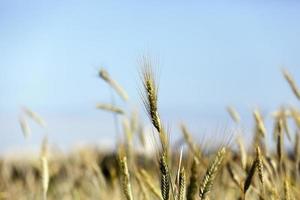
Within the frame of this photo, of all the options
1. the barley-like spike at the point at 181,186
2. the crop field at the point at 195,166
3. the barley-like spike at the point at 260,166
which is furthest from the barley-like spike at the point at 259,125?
the barley-like spike at the point at 181,186

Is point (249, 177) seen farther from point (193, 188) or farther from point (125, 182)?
point (125, 182)

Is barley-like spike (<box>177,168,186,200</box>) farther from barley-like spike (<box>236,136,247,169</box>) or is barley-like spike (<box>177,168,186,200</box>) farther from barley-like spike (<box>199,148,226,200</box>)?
barley-like spike (<box>236,136,247,169</box>)

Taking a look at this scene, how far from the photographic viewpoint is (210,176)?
185 cm

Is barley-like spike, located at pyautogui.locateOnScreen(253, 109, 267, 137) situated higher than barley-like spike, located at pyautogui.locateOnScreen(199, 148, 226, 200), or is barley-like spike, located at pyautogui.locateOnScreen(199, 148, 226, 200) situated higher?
barley-like spike, located at pyautogui.locateOnScreen(253, 109, 267, 137)

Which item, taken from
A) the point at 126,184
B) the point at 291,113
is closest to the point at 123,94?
the point at 291,113

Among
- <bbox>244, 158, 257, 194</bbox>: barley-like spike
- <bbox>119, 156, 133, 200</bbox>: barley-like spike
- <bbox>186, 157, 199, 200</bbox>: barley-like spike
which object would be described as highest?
<bbox>119, 156, 133, 200</bbox>: barley-like spike

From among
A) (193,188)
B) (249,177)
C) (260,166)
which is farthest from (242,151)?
(193,188)

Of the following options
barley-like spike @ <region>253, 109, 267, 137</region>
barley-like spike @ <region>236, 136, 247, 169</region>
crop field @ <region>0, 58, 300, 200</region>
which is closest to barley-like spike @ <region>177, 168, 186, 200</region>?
crop field @ <region>0, 58, 300, 200</region>

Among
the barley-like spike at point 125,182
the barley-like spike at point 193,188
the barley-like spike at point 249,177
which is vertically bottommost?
the barley-like spike at point 249,177

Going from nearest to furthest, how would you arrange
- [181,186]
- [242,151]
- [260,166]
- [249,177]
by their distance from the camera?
[181,186], [260,166], [249,177], [242,151]

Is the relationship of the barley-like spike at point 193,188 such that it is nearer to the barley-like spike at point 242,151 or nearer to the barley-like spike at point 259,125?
the barley-like spike at point 242,151

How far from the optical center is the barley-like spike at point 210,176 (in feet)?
5.88

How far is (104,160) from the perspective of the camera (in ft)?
Result: 37.3

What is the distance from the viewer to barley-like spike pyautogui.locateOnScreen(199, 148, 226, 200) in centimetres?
179
